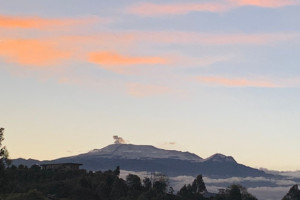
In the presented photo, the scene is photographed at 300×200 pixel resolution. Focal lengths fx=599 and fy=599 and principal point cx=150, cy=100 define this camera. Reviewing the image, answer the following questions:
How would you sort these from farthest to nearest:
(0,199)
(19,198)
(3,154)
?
(19,198)
(0,199)
(3,154)

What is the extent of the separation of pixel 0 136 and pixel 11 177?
321 inches

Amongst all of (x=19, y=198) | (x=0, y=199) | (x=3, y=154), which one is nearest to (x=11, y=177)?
(x=3, y=154)

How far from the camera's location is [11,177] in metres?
110

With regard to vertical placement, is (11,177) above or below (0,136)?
below

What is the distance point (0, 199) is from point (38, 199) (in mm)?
78396

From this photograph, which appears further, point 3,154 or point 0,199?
point 0,199

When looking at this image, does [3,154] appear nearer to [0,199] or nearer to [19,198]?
[0,199]

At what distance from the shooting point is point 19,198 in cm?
19362

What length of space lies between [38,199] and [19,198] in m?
7.94

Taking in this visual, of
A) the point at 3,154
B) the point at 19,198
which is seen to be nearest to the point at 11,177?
the point at 3,154

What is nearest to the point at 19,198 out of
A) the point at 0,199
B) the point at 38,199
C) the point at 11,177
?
the point at 38,199

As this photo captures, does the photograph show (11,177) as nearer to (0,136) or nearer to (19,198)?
(0,136)

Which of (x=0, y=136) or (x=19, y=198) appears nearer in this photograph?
(x=0, y=136)

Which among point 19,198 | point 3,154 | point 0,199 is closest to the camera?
point 3,154
